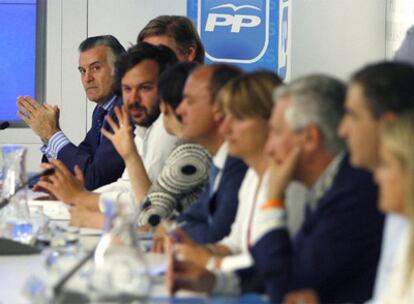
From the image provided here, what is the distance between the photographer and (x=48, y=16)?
27.0 ft

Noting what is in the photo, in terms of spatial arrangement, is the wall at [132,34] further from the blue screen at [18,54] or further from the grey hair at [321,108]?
the grey hair at [321,108]

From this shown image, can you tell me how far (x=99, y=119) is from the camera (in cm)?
583

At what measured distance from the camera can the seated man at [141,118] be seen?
4.62 meters

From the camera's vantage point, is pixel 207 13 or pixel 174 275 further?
pixel 207 13

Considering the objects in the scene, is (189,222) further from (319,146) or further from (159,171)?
(319,146)

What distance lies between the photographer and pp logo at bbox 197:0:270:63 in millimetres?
7590

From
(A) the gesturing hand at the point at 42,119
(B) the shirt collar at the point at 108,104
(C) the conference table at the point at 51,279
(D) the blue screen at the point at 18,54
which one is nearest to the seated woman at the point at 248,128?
(C) the conference table at the point at 51,279

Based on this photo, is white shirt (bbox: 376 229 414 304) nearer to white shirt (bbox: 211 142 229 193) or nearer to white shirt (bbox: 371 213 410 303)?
white shirt (bbox: 371 213 410 303)

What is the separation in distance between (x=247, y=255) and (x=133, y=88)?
6.23 feet

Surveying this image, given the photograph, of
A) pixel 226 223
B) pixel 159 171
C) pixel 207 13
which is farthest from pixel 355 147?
pixel 207 13

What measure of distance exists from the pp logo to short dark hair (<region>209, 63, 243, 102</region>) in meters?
3.94

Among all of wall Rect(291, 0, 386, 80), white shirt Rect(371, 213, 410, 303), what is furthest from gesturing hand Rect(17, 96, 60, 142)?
white shirt Rect(371, 213, 410, 303)

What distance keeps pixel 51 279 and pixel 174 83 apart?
5.68 ft

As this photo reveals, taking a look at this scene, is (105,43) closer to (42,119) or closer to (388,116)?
(42,119)
